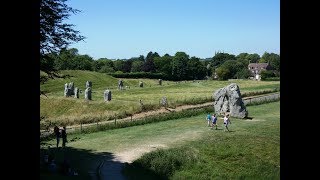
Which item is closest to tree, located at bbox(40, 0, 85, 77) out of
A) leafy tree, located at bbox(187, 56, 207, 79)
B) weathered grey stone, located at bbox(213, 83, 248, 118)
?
weathered grey stone, located at bbox(213, 83, 248, 118)

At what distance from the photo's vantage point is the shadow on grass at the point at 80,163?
1866 cm

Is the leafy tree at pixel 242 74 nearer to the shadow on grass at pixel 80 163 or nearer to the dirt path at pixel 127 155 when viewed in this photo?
the dirt path at pixel 127 155

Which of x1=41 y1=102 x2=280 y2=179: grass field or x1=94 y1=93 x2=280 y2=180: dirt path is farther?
x1=41 y1=102 x2=280 y2=179: grass field

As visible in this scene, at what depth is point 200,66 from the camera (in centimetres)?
12625

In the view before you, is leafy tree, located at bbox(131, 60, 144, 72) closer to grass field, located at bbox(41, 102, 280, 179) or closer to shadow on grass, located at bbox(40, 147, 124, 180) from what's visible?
grass field, located at bbox(41, 102, 280, 179)

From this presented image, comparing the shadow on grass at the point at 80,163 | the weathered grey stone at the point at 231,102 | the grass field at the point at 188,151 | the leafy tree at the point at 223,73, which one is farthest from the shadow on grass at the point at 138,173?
the leafy tree at the point at 223,73

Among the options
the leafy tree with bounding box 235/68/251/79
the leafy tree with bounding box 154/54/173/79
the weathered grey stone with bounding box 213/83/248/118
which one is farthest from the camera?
the leafy tree with bounding box 154/54/173/79

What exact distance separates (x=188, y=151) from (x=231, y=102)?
13.9 meters

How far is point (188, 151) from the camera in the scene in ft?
78.3

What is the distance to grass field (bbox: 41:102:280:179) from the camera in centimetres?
2127

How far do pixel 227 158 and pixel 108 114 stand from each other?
20.1m

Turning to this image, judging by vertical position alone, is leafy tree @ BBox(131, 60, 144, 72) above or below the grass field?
above

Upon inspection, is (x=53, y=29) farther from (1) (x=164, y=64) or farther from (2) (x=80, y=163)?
(1) (x=164, y=64)
